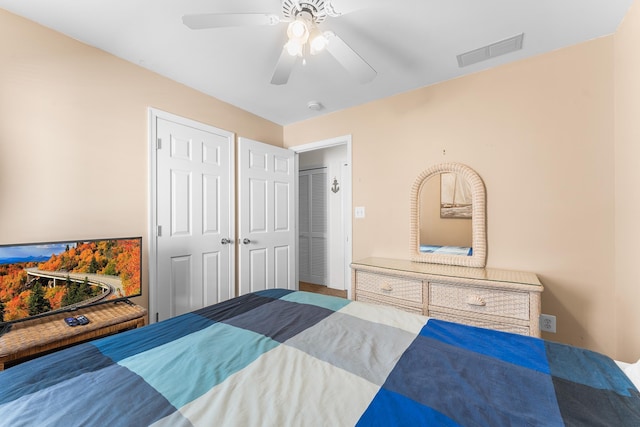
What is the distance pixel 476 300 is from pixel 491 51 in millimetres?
1812

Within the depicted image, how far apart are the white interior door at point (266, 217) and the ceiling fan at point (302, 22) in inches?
58.3

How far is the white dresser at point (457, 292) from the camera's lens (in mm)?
1698

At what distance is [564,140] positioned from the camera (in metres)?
1.88

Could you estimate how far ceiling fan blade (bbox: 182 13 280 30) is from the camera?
122cm

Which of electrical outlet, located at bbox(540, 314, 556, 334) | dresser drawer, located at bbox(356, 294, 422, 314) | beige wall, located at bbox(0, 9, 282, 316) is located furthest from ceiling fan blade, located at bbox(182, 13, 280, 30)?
electrical outlet, located at bbox(540, 314, 556, 334)

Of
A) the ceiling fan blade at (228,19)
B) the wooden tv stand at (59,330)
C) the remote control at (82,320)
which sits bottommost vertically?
the wooden tv stand at (59,330)

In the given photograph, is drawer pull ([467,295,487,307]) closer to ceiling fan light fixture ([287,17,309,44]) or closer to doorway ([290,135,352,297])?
ceiling fan light fixture ([287,17,309,44])

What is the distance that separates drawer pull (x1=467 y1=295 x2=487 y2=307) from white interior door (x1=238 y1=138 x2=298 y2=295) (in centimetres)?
206

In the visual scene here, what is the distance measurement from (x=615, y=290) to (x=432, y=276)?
1.14 metres

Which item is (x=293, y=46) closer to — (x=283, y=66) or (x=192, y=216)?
(x=283, y=66)

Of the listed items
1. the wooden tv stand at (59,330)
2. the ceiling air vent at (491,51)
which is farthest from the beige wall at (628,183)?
the wooden tv stand at (59,330)

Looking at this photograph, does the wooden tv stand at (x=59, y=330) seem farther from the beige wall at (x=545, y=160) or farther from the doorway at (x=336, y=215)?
the doorway at (x=336, y=215)

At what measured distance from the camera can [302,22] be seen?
1.35 metres

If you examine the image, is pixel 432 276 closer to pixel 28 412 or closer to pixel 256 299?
pixel 256 299
